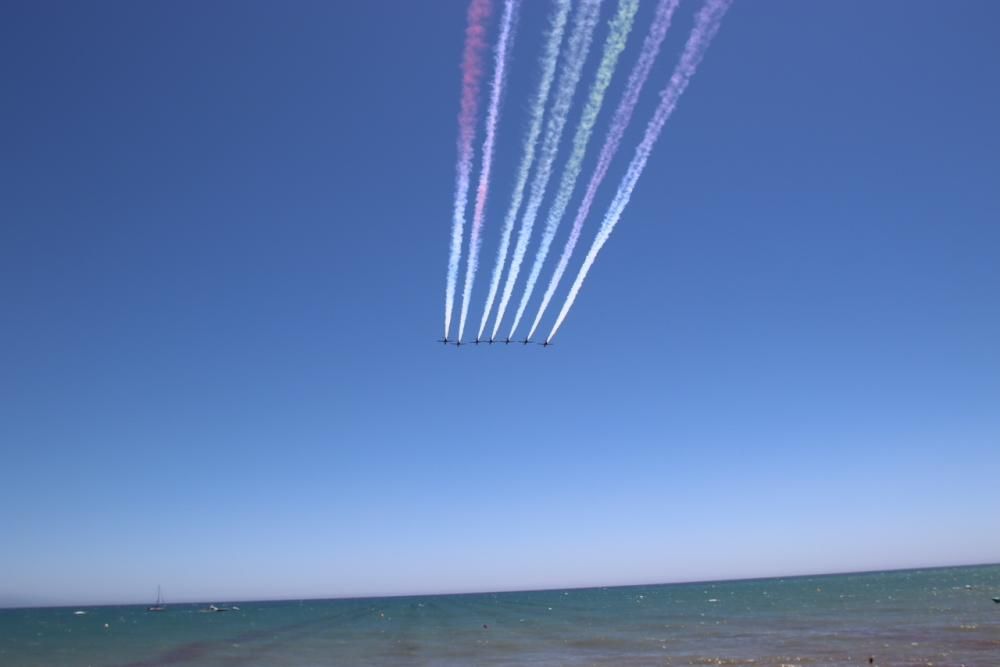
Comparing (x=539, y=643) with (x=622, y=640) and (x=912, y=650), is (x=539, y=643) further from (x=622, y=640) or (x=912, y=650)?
(x=912, y=650)

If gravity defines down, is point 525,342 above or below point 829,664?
above

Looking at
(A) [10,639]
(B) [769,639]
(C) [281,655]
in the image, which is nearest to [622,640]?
(B) [769,639]

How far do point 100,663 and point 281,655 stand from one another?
1414 cm

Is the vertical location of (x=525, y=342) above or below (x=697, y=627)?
above

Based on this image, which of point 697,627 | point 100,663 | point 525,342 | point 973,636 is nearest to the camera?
point 525,342

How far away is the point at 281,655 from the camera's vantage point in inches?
2314

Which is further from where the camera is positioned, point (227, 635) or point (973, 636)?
point (227, 635)

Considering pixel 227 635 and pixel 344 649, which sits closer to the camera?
pixel 344 649

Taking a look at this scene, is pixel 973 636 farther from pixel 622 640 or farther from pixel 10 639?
pixel 10 639

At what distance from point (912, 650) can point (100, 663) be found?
201 ft

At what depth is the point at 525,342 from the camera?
86.7 feet

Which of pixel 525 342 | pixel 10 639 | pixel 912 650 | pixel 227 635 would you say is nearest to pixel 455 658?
pixel 912 650

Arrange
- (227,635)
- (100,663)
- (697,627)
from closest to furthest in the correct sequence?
(100,663), (697,627), (227,635)

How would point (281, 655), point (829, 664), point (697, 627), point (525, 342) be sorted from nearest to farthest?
point (525, 342)
point (829, 664)
point (281, 655)
point (697, 627)
